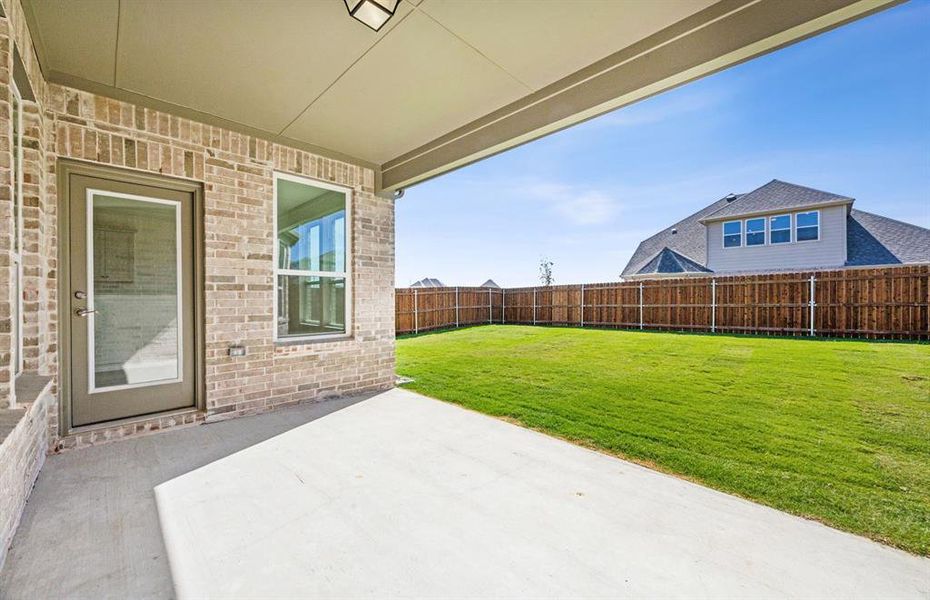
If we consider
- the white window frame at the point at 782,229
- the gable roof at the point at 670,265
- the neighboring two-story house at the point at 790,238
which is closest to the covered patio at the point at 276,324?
the gable roof at the point at 670,265

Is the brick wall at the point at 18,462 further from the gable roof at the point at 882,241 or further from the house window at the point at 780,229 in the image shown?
the gable roof at the point at 882,241

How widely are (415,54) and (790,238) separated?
1680 cm

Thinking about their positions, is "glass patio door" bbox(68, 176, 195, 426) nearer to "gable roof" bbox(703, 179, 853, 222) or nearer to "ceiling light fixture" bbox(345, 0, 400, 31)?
"ceiling light fixture" bbox(345, 0, 400, 31)

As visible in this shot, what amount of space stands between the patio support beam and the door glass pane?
118 inches

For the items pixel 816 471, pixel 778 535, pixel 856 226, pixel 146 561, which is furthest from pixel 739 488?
pixel 856 226

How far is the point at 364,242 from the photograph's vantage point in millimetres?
4898

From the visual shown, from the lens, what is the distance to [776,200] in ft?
47.6

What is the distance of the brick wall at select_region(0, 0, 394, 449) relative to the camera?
8.79 feet

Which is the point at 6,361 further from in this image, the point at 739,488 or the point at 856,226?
the point at 856,226

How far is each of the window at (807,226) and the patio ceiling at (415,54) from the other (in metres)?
15.7

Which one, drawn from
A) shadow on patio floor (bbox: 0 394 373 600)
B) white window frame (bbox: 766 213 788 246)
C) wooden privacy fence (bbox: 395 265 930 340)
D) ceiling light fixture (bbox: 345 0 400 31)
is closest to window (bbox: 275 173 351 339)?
shadow on patio floor (bbox: 0 394 373 600)

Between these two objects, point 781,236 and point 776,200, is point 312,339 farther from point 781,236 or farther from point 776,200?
point 776,200

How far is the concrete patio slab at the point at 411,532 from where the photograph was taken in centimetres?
162

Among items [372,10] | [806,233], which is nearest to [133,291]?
[372,10]
